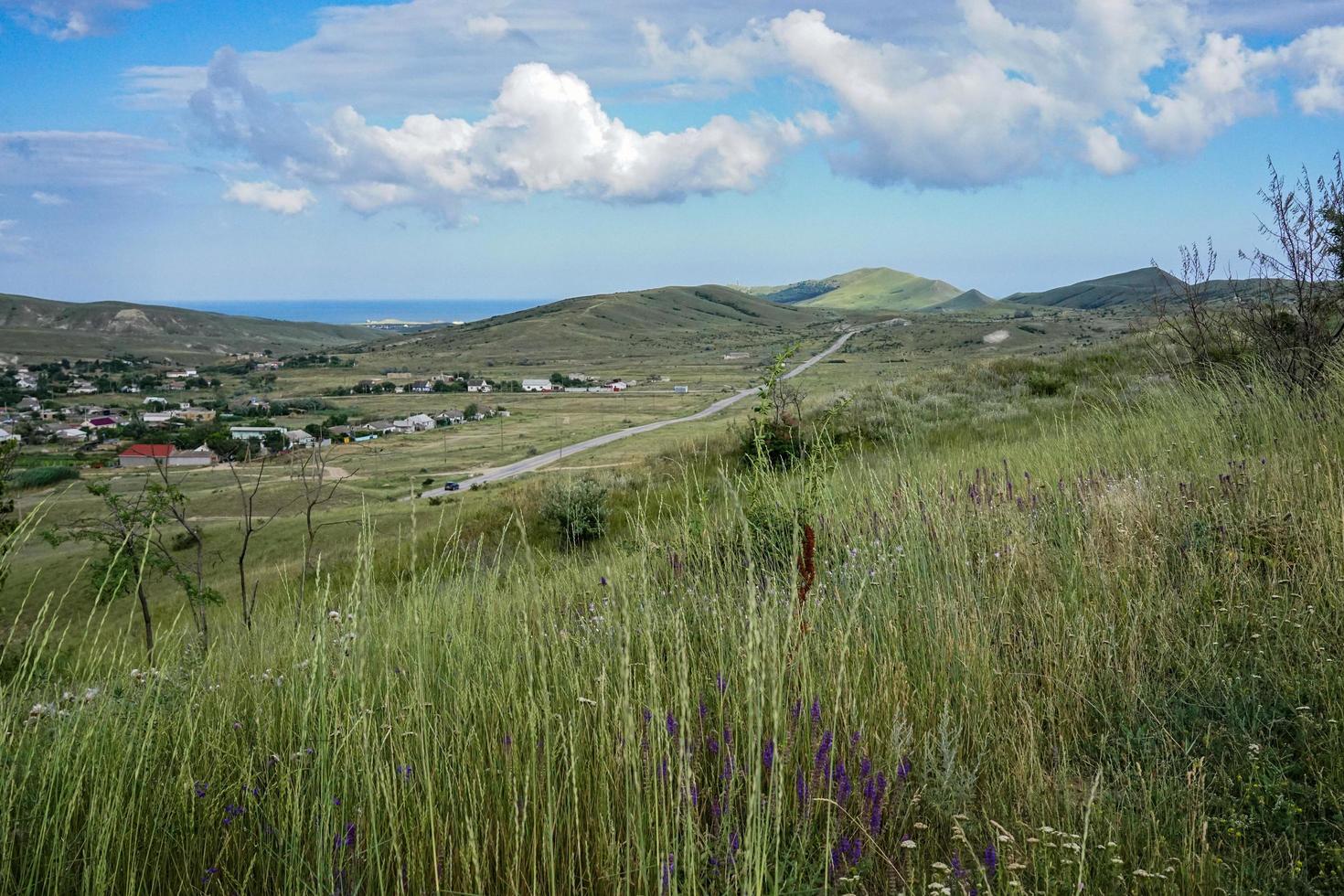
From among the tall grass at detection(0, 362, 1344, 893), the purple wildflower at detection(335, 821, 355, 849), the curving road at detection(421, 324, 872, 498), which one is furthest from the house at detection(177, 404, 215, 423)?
the purple wildflower at detection(335, 821, 355, 849)

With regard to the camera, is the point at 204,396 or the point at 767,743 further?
the point at 204,396

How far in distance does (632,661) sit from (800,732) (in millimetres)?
838

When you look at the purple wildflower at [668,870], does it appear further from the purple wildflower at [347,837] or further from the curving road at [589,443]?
the curving road at [589,443]

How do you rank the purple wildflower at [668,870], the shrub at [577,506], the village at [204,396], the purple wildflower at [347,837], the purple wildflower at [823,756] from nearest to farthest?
1. the purple wildflower at [668,870]
2. the purple wildflower at [347,837]
3. the purple wildflower at [823,756]
4. the shrub at [577,506]
5. the village at [204,396]

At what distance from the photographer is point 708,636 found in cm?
303

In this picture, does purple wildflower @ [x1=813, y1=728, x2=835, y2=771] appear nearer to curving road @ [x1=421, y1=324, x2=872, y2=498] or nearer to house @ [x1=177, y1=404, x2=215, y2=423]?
curving road @ [x1=421, y1=324, x2=872, y2=498]

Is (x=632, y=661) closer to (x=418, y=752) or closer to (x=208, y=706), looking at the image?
(x=418, y=752)

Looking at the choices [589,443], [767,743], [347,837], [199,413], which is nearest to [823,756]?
[767,743]

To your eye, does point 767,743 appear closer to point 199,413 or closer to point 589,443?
point 589,443

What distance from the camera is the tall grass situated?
1943 mm

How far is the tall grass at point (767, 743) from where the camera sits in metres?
1.94

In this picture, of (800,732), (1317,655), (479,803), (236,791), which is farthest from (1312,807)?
(236,791)

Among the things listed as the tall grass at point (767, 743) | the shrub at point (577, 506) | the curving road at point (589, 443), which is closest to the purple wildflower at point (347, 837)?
the tall grass at point (767, 743)

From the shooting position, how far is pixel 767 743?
7.22 ft
